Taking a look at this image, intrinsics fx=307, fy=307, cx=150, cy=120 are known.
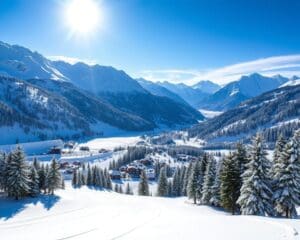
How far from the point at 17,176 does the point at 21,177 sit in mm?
774

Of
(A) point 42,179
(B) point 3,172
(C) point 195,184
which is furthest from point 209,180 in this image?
(B) point 3,172

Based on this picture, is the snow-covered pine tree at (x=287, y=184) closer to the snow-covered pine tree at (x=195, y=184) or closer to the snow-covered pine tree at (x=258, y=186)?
the snow-covered pine tree at (x=258, y=186)

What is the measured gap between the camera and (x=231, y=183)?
47844mm

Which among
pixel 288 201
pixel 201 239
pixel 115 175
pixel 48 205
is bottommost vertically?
pixel 115 175

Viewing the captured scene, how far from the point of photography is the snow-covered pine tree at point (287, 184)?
3916cm

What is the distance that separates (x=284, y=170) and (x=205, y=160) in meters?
30.7

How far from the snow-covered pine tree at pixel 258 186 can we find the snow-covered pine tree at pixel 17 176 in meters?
42.4

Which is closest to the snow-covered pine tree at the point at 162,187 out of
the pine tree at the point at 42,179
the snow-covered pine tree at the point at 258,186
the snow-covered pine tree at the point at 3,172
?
the pine tree at the point at 42,179

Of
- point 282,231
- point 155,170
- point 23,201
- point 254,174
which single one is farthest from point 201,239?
point 155,170

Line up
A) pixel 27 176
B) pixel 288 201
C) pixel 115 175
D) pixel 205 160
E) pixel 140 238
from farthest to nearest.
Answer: pixel 115 175 → pixel 205 160 → pixel 27 176 → pixel 288 201 → pixel 140 238

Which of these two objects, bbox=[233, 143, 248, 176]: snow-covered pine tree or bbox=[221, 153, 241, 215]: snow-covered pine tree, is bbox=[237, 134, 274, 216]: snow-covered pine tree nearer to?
bbox=[221, 153, 241, 215]: snow-covered pine tree

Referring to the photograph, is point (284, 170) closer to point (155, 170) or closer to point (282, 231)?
point (282, 231)

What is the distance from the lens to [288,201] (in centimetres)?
3938

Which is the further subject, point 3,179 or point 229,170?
point 3,179
